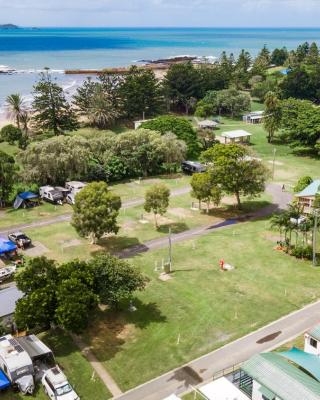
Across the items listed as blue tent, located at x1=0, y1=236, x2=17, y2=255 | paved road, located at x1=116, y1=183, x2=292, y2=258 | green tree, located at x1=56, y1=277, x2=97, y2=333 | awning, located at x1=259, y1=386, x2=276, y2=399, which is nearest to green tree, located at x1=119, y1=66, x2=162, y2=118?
paved road, located at x1=116, y1=183, x2=292, y2=258

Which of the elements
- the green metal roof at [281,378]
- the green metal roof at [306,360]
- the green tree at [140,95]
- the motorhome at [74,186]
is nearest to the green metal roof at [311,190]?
the motorhome at [74,186]

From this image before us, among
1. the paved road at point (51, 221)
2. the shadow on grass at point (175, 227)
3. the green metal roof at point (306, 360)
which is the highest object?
the green metal roof at point (306, 360)

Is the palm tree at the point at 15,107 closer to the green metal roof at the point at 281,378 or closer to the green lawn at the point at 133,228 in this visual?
the green lawn at the point at 133,228

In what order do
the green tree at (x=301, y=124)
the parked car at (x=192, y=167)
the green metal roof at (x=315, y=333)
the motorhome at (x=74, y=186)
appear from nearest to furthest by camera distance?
1. the green metal roof at (x=315, y=333)
2. the motorhome at (x=74, y=186)
3. the parked car at (x=192, y=167)
4. the green tree at (x=301, y=124)

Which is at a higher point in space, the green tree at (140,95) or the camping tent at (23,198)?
the green tree at (140,95)

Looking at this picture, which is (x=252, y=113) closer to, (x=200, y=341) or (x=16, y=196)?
(x=16, y=196)

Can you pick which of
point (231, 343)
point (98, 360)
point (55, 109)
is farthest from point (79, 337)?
point (55, 109)

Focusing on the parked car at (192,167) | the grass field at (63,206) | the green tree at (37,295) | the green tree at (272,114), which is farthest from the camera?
the green tree at (272,114)
